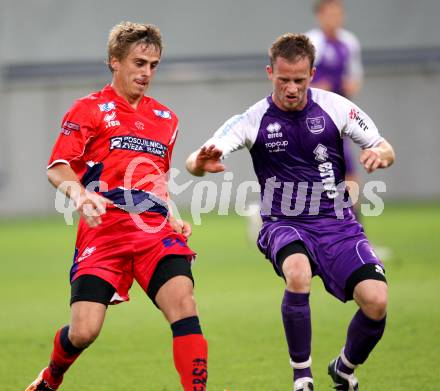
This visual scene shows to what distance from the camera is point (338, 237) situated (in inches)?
241

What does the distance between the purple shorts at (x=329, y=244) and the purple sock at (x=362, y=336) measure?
18 cm

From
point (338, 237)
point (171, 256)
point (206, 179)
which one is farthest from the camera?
point (206, 179)

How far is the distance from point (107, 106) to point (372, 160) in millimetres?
1567

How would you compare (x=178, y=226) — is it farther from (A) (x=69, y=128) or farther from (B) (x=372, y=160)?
(B) (x=372, y=160)

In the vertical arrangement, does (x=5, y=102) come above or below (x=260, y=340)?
above

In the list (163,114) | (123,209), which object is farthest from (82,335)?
(163,114)

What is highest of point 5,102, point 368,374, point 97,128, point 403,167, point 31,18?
point 31,18

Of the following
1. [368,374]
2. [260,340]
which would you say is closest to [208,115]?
[260,340]

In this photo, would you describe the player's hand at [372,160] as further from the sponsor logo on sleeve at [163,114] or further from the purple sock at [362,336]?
the sponsor logo on sleeve at [163,114]

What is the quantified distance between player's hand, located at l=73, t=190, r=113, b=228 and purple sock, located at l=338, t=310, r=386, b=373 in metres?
1.66

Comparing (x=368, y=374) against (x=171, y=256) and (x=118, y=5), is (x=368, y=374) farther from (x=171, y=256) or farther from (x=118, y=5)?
(x=118, y=5)

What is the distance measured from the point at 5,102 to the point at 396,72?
796 centimetres

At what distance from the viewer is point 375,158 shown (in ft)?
19.1

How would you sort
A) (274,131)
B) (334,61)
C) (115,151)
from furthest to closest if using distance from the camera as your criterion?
(334,61) → (274,131) → (115,151)
